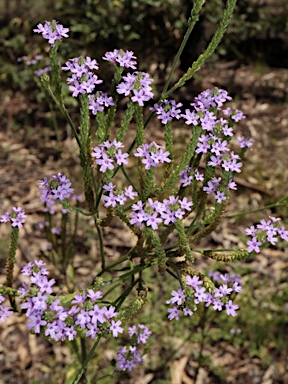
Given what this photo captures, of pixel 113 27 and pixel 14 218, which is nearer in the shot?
pixel 14 218

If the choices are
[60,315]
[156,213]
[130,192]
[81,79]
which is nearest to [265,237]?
[156,213]

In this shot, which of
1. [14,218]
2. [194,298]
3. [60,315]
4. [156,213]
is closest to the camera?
[60,315]

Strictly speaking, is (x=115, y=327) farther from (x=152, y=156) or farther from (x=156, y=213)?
(x=152, y=156)

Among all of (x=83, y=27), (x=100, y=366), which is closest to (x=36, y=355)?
(x=100, y=366)

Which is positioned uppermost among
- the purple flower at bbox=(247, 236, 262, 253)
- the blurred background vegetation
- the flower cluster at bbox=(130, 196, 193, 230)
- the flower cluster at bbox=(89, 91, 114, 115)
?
the blurred background vegetation

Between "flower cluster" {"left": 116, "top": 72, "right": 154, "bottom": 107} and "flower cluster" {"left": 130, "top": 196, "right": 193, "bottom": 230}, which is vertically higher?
"flower cluster" {"left": 116, "top": 72, "right": 154, "bottom": 107}

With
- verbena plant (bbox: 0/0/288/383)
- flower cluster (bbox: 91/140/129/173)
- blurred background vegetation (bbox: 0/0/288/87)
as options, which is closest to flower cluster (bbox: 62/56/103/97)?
verbena plant (bbox: 0/0/288/383)

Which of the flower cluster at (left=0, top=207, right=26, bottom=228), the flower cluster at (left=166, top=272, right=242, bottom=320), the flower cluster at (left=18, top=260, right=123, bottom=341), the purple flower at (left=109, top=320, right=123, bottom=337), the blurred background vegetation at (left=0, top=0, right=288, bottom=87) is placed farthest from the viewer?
the blurred background vegetation at (left=0, top=0, right=288, bottom=87)

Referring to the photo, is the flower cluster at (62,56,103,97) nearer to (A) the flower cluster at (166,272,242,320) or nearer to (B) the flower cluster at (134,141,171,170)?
(B) the flower cluster at (134,141,171,170)

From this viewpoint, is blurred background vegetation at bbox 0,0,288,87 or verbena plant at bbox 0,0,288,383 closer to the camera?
verbena plant at bbox 0,0,288,383

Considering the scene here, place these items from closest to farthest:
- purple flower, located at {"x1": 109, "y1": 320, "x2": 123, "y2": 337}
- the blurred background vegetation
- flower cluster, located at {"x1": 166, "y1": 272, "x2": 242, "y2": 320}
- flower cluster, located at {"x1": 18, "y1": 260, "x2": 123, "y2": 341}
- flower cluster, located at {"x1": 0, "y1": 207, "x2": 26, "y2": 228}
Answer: flower cluster, located at {"x1": 18, "y1": 260, "x2": 123, "y2": 341}
purple flower, located at {"x1": 109, "y1": 320, "x2": 123, "y2": 337}
flower cluster, located at {"x1": 166, "y1": 272, "x2": 242, "y2": 320}
flower cluster, located at {"x1": 0, "y1": 207, "x2": 26, "y2": 228}
the blurred background vegetation
